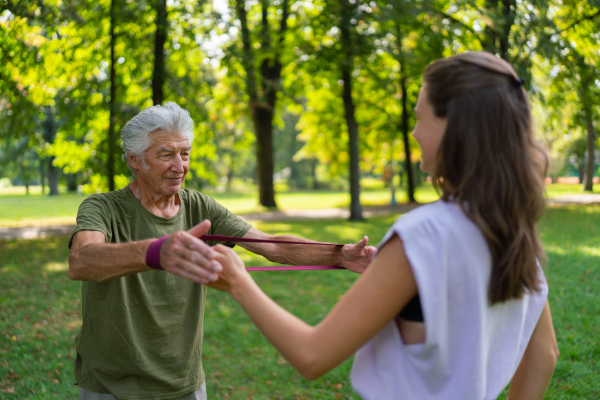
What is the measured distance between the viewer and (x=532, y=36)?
15836 millimetres

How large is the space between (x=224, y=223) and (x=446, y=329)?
5.84ft

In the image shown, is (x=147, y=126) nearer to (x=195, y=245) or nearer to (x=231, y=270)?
(x=195, y=245)

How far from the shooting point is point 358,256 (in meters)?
2.52

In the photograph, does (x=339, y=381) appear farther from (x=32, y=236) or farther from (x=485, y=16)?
(x=32, y=236)

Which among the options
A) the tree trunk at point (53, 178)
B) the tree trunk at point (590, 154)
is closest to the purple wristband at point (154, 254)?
the tree trunk at point (590, 154)

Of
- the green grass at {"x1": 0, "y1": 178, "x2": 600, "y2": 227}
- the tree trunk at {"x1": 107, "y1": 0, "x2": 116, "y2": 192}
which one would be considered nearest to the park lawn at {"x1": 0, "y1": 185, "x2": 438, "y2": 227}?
the green grass at {"x1": 0, "y1": 178, "x2": 600, "y2": 227}

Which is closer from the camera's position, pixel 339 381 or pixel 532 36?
pixel 339 381

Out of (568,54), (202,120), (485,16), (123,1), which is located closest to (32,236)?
(202,120)

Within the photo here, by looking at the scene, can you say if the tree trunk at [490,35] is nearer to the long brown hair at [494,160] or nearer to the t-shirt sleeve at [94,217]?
the t-shirt sleeve at [94,217]

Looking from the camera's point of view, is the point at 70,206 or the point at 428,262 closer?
the point at 428,262

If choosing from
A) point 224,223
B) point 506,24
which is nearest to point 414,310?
point 224,223

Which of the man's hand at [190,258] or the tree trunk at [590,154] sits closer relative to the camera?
the man's hand at [190,258]

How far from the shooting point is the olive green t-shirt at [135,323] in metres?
2.42

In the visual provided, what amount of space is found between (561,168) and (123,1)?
152 ft
